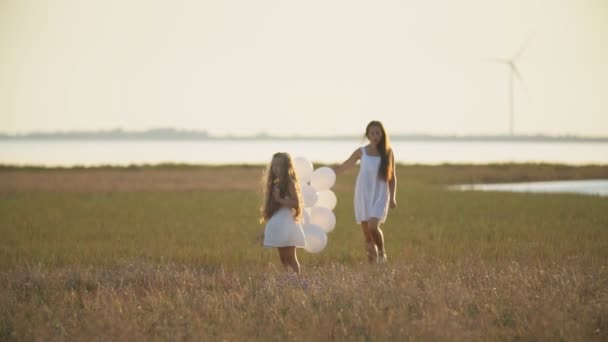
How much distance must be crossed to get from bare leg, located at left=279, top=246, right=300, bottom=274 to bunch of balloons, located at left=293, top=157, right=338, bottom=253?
316 mm

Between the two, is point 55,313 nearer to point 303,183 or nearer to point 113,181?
point 303,183

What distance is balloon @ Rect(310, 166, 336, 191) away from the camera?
10672 millimetres

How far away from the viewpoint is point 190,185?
115 feet

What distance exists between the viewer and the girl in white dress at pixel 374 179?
34.8ft

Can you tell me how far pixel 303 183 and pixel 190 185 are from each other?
2509 cm

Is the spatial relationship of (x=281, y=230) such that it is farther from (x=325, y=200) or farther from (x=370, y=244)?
(x=370, y=244)

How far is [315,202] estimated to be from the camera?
10.5m

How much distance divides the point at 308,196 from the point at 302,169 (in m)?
0.36

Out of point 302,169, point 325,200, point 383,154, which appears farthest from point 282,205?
point 383,154

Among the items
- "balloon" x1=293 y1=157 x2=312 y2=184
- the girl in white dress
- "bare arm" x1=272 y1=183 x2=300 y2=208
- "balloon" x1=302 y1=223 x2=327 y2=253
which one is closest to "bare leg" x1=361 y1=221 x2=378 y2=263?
the girl in white dress

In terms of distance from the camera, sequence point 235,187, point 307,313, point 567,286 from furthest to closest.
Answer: point 235,187 < point 567,286 < point 307,313

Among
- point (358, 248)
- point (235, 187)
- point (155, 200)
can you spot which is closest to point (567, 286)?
point (358, 248)

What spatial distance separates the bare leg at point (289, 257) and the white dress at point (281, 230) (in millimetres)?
188

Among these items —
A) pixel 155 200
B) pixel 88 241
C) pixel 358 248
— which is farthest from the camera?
pixel 155 200
